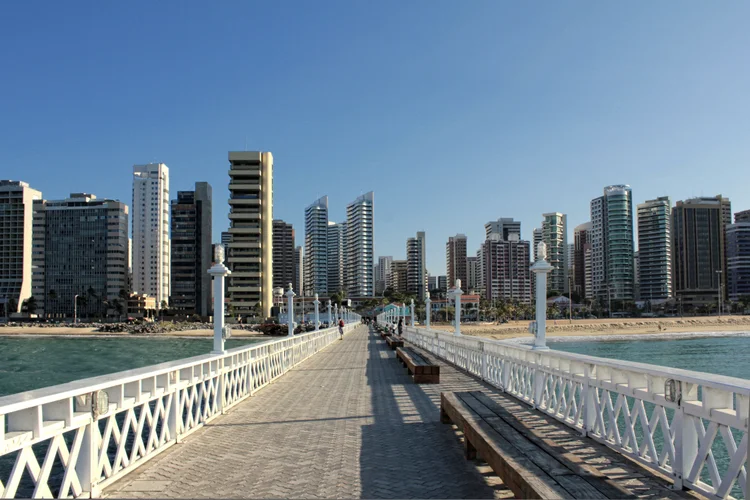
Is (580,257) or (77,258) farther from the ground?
(580,257)

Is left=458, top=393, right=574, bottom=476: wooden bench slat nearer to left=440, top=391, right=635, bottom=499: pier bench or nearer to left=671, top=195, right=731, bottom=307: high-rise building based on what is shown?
left=440, top=391, right=635, bottom=499: pier bench

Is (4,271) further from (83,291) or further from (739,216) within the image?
(739,216)

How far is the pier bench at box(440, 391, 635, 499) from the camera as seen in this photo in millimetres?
4043

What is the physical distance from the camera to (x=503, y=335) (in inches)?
3538

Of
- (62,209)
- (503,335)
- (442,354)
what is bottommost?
(503,335)

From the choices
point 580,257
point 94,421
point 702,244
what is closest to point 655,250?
point 702,244

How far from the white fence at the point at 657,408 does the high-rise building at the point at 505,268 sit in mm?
164854

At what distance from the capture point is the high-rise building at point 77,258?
146 meters

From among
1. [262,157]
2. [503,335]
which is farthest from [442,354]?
[262,157]

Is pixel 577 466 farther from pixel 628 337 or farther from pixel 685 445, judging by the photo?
pixel 628 337

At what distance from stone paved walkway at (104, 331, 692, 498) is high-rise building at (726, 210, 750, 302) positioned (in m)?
183

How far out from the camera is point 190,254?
152125 millimetres

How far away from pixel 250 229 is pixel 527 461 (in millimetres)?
104847

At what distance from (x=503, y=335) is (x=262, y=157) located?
175ft
